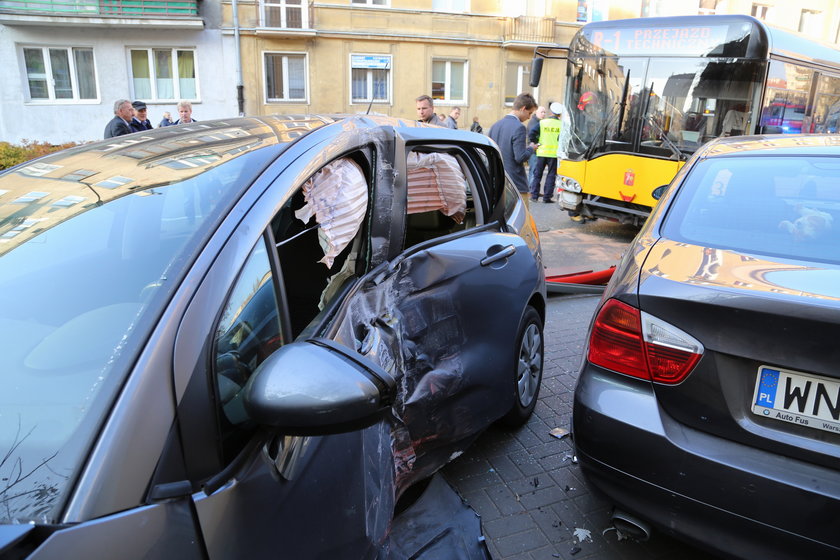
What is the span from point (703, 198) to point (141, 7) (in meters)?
24.1

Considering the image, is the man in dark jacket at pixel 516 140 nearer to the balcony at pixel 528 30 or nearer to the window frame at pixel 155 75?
the window frame at pixel 155 75

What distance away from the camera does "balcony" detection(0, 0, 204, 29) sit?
2075 centimetres

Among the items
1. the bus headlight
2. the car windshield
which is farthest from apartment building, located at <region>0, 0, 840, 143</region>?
the car windshield

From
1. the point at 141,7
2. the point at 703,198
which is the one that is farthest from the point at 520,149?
the point at 141,7

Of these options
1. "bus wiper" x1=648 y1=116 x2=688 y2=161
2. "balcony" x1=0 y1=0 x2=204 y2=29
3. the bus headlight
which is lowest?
the bus headlight

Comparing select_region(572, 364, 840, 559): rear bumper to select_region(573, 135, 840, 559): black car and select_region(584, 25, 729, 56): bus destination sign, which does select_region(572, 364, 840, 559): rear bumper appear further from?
select_region(584, 25, 729, 56): bus destination sign

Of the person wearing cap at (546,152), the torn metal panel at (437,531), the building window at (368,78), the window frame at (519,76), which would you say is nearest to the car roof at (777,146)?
the torn metal panel at (437,531)

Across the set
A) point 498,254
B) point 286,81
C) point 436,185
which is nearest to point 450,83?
point 286,81

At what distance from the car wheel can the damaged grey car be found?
2.16ft

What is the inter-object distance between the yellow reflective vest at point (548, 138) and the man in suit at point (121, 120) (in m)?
7.65

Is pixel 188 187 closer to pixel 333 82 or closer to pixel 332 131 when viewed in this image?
pixel 332 131

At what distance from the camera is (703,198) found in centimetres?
265

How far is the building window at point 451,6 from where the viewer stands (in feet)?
79.5

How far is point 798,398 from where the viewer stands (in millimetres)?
1817
